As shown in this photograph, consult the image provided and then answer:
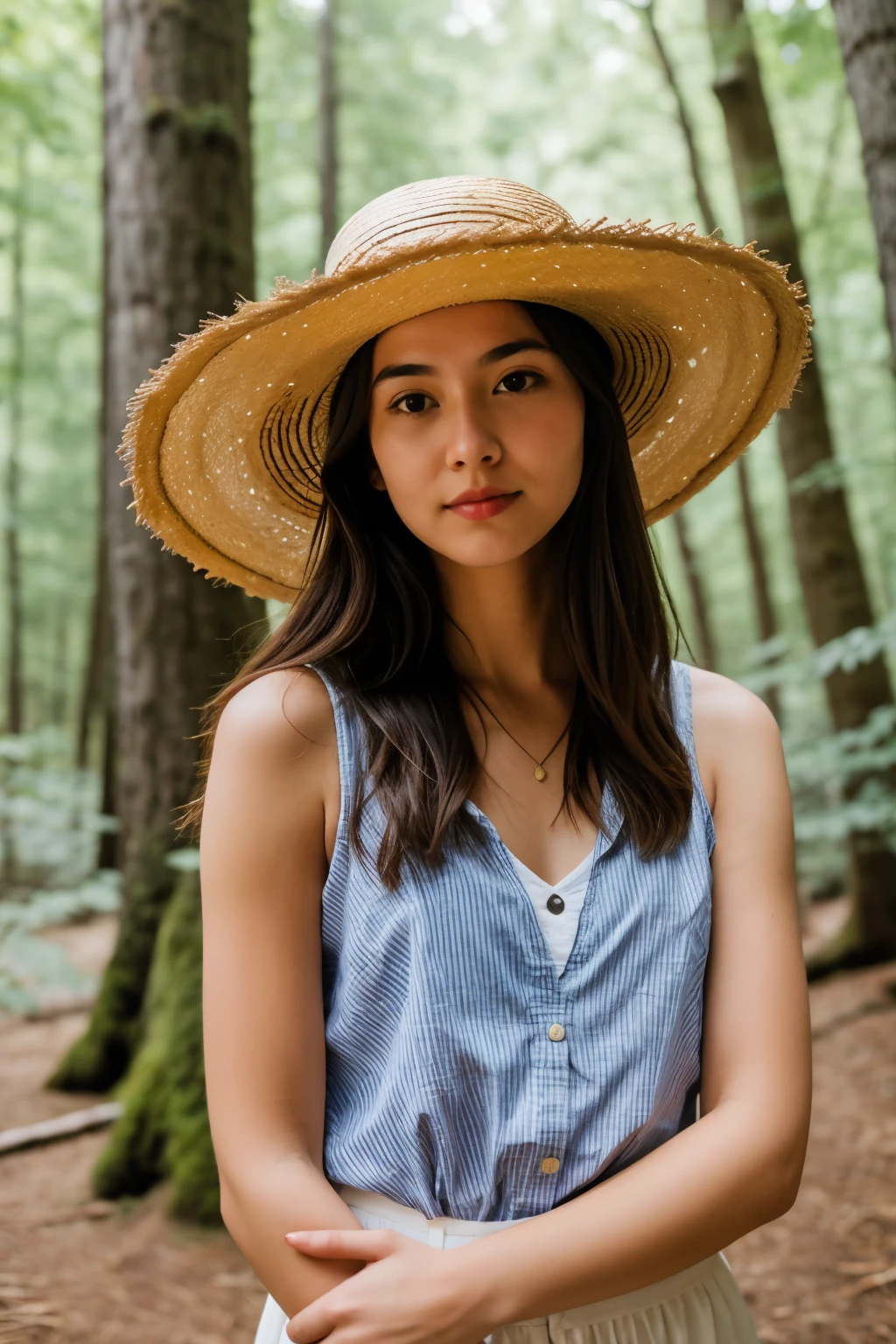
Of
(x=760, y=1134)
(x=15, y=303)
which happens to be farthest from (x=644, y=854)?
(x=15, y=303)

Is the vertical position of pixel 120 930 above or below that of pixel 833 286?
below

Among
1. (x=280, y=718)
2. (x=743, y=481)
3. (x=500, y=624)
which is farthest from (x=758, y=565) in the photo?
(x=280, y=718)

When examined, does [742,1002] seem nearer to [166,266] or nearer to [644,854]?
[644,854]

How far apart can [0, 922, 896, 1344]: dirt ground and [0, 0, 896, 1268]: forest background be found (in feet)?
0.78

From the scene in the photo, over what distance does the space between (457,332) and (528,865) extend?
0.82m

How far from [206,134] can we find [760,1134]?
327cm

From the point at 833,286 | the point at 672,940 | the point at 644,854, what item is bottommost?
the point at 672,940

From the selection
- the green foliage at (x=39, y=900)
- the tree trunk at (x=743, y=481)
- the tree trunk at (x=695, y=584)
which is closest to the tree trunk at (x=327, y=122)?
the tree trunk at (x=743, y=481)

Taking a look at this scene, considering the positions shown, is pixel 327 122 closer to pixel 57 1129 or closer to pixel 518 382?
pixel 57 1129

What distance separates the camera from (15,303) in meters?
12.8

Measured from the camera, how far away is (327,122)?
923 cm

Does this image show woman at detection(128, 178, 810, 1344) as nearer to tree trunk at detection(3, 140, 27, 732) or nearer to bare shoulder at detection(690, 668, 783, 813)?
bare shoulder at detection(690, 668, 783, 813)

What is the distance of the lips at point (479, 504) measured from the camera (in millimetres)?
1609

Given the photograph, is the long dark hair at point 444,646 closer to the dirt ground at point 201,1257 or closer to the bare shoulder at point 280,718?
the bare shoulder at point 280,718
